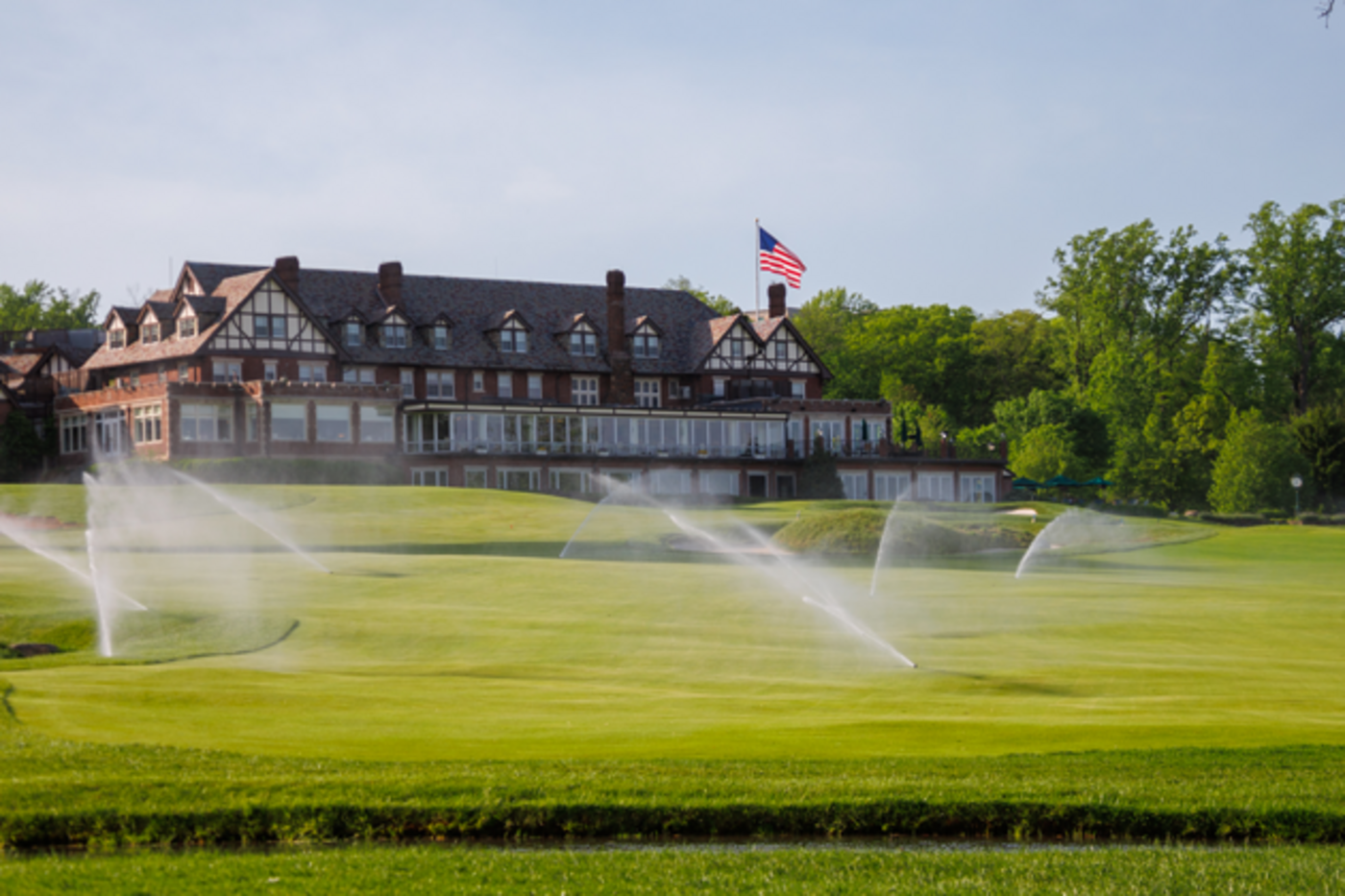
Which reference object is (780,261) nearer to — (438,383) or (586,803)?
(438,383)

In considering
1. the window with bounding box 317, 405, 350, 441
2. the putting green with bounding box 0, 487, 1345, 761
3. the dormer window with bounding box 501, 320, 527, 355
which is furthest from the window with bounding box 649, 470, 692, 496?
the putting green with bounding box 0, 487, 1345, 761

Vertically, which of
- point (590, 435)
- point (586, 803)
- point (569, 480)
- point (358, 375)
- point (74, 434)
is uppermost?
point (358, 375)

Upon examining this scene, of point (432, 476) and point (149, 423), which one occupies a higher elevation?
point (149, 423)

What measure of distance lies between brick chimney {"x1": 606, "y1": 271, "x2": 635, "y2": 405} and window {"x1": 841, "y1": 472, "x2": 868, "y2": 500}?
48.2 ft

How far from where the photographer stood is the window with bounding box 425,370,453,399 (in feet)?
287

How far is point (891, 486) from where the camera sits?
90750 mm

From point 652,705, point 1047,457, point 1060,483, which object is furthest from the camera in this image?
point 1047,457

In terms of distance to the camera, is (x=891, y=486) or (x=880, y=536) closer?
(x=880, y=536)

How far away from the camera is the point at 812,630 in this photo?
28.8 m

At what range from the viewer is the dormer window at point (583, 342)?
92438mm

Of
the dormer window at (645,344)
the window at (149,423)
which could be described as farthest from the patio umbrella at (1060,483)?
the window at (149,423)

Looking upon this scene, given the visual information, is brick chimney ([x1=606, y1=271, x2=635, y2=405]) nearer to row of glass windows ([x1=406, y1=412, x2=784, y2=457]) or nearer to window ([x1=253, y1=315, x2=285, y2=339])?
row of glass windows ([x1=406, y1=412, x2=784, y2=457])

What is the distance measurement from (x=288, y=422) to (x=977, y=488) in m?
43.7

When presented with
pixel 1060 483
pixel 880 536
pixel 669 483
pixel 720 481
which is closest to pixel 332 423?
pixel 669 483
